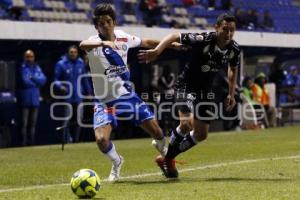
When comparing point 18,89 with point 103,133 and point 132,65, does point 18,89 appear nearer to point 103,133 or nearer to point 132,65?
point 132,65

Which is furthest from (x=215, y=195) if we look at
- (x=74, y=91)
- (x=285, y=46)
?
(x=285, y=46)

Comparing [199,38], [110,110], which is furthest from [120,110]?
[199,38]

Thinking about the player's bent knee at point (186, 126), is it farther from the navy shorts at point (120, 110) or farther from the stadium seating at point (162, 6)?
the stadium seating at point (162, 6)

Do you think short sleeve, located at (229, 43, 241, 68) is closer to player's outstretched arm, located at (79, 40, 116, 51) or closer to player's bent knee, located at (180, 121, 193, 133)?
player's bent knee, located at (180, 121, 193, 133)

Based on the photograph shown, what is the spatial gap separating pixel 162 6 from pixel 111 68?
1586 cm

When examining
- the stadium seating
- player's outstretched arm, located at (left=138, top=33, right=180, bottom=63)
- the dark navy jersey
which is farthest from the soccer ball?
the stadium seating

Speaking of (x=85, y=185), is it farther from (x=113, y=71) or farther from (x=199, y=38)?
(x=199, y=38)

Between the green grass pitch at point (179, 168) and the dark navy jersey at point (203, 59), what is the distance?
114 centimetres

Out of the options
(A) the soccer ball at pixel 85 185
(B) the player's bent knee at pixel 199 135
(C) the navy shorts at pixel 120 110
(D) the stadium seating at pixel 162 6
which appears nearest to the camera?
(A) the soccer ball at pixel 85 185

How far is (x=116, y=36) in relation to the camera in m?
9.61

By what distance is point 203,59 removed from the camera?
383 inches

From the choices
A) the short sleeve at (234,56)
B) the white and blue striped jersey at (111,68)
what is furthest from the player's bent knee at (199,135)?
the white and blue striped jersey at (111,68)

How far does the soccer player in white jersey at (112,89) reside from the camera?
9.44m

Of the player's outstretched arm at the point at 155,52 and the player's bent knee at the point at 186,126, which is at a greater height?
the player's outstretched arm at the point at 155,52
